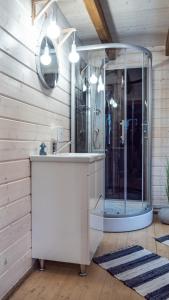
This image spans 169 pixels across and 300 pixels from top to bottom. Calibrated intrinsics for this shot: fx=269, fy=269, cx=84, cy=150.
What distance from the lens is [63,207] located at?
1.96 m

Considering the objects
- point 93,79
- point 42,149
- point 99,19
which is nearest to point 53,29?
point 99,19

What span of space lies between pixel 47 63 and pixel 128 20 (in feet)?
4.19

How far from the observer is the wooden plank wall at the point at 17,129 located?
5.42 feet

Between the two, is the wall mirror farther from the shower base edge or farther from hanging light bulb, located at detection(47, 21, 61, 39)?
the shower base edge

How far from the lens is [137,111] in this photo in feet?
11.1

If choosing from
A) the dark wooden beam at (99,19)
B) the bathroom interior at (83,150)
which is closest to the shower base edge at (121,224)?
the bathroom interior at (83,150)

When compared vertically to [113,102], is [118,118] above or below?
below

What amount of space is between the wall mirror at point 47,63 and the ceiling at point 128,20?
57 centimetres

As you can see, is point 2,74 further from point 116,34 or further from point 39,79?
point 116,34

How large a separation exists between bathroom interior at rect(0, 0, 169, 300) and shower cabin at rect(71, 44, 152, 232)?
0.04 feet

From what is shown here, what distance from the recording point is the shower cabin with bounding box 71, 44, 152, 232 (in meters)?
3.17

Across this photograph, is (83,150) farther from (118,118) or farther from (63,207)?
(63,207)

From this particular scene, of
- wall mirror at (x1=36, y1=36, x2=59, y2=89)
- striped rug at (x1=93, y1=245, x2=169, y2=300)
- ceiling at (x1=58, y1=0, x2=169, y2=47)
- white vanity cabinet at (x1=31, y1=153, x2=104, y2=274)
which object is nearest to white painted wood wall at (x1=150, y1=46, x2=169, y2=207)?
ceiling at (x1=58, y1=0, x2=169, y2=47)

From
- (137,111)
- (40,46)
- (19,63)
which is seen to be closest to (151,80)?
(137,111)
